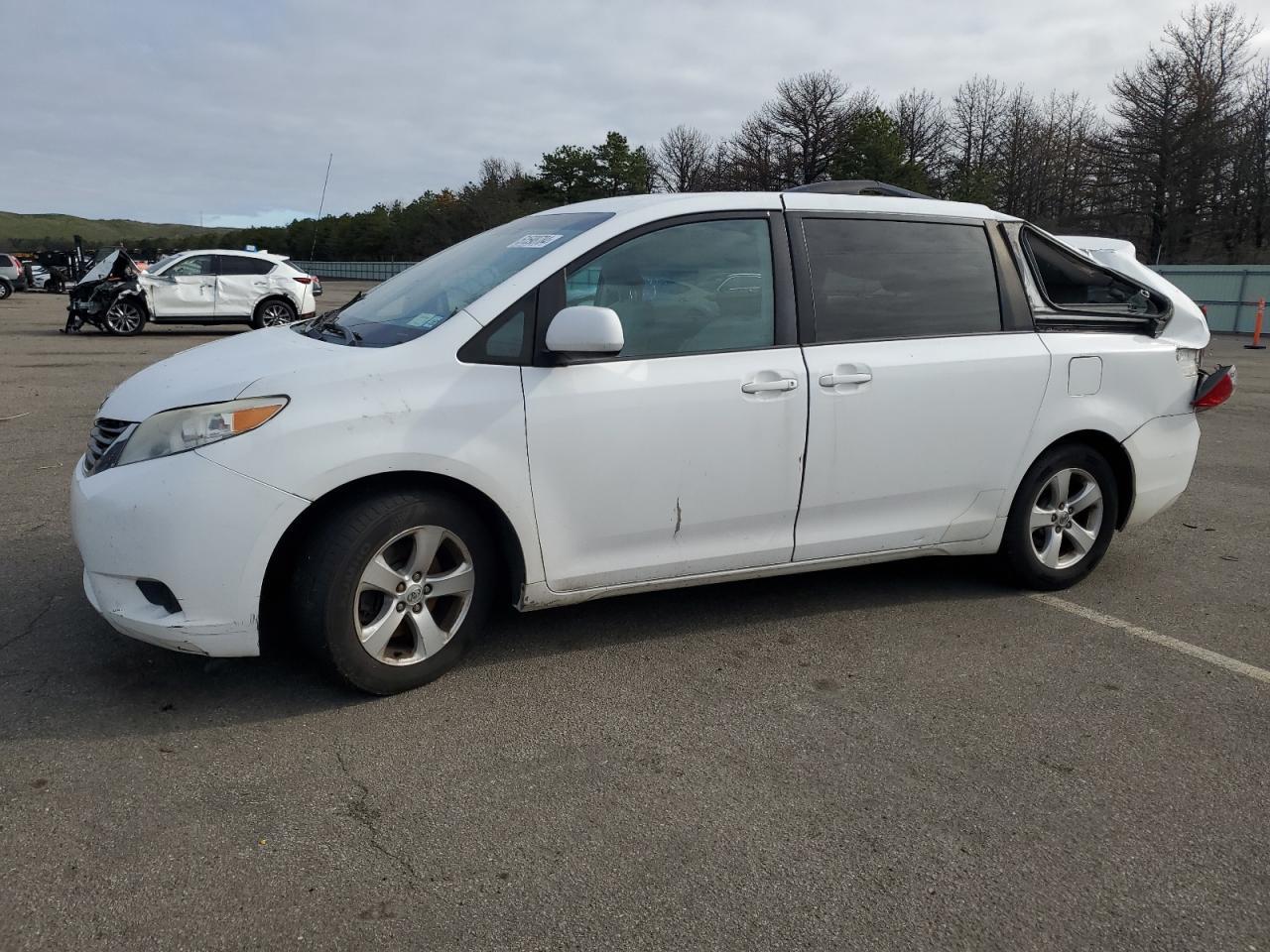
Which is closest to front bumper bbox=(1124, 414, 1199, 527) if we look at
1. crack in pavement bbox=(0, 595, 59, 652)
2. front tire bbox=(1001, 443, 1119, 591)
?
front tire bbox=(1001, 443, 1119, 591)

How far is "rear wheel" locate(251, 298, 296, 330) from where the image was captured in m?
20.5

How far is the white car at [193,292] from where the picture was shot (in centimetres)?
1972

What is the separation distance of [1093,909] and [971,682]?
4.40 ft

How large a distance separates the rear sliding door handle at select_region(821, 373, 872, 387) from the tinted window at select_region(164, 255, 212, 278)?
19.0 metres

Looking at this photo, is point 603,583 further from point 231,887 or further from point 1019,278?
point 1019,278

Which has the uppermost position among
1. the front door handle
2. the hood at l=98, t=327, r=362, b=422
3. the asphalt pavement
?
the hood at l=98, t=327, r=362, b=422

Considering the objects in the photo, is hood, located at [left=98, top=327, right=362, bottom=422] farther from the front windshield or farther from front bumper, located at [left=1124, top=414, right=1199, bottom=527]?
front bumper, located at [left=1124, top=414, right=1199, bottom=527]

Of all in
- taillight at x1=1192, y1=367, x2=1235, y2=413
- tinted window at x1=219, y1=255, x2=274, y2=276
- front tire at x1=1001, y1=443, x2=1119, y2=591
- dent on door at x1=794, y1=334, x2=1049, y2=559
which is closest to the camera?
dent on door at x1=794, y1=334, x2=1049, y2=559

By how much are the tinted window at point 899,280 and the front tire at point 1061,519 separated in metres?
0.75

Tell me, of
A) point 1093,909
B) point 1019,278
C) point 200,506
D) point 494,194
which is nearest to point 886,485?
Answer: point 1019,278

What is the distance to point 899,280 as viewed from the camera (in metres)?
4.28

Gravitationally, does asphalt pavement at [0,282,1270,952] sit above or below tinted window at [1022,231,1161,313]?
below

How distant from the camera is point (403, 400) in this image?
3.36m

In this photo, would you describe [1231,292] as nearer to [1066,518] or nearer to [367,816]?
[1066,518]
